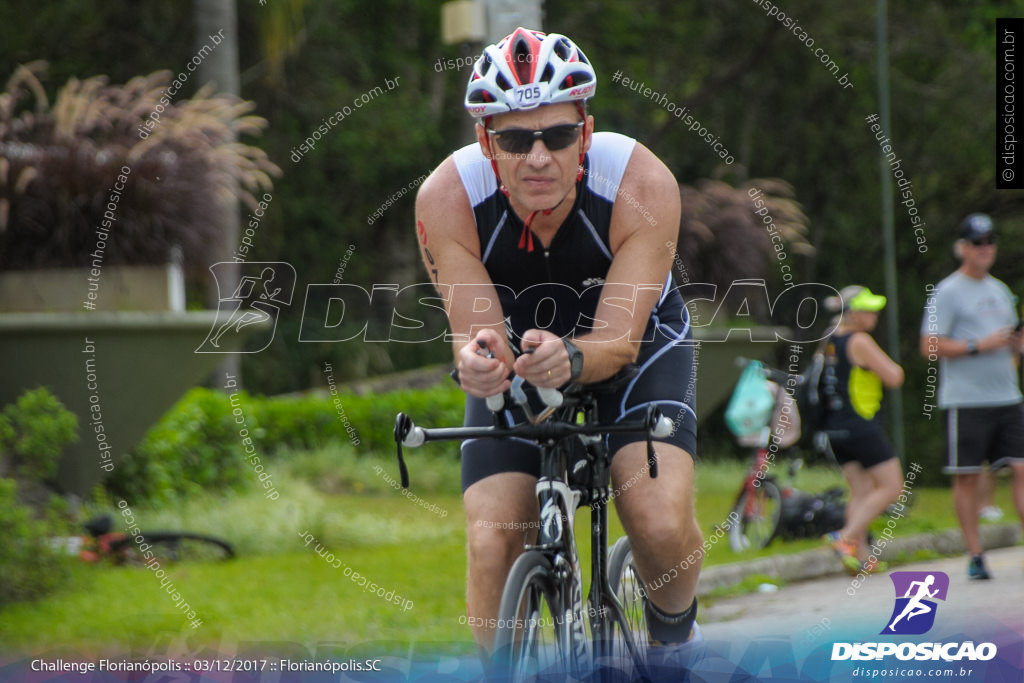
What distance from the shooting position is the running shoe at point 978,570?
249 inches

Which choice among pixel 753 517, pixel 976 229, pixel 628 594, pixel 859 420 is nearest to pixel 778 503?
pixel 753 517

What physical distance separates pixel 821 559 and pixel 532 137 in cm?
511

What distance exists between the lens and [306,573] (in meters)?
6.79

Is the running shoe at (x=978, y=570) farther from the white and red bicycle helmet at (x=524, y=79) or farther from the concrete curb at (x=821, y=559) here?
the white and red bicycle helmet at (x=524, y=79)

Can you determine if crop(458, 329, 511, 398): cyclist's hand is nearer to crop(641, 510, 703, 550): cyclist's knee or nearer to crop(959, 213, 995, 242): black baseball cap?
crop(641, 510, 703, 550): cyclist's knee

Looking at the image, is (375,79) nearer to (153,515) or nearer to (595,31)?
(595,31)

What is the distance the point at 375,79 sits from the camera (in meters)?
17.9

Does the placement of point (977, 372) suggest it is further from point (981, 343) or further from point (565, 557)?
point (565, 557)

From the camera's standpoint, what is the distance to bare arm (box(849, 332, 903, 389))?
6.95m

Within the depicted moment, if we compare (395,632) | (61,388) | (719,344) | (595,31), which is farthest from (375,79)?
(395,632)

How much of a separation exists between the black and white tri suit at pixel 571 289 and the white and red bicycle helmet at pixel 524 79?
0.27 m

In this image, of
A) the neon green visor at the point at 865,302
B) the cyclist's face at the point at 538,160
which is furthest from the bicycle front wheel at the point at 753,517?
the cyclist's face at the point at 538,160

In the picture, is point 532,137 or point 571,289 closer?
point 532,137

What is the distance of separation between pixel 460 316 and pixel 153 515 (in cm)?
500
